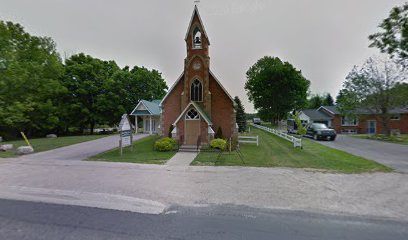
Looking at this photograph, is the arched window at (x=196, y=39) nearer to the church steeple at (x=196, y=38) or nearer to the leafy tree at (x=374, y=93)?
the church steeple at (x=196, y=38)

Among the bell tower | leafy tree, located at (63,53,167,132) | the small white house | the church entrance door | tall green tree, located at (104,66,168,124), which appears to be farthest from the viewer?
tall green tree, located at (104,66,168,124)

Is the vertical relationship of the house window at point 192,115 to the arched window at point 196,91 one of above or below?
below

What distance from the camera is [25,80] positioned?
19.5 metres

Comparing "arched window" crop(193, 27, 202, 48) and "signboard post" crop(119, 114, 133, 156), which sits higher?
"arched window" crop(193, 27, 202, 48)

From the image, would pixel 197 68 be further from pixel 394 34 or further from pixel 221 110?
pixel 394 34

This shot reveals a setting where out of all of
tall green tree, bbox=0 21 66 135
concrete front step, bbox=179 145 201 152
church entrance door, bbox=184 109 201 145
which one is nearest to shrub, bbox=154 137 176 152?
concrete front step, bbox=179 145 201 152

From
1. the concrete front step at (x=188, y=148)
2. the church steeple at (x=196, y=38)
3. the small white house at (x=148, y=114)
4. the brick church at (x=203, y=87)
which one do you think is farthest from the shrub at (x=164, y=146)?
the small white house at (x=148, y=114)

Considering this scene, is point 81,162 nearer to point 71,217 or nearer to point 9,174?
point 9,174

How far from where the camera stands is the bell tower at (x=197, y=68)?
17703 mm

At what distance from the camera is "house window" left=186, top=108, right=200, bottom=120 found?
645 inches

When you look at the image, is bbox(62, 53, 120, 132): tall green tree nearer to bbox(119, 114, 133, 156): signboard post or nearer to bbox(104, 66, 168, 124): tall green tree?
bbox(104, 66, 168, 124): tall green tree

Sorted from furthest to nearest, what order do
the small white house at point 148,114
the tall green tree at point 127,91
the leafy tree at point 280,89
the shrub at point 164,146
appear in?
the leafy tree at point 280,89 → the tall green tree at point 127,91 → the small white house at point 148,114 → the shrub at point 164,146

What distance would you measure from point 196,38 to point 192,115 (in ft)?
23.5

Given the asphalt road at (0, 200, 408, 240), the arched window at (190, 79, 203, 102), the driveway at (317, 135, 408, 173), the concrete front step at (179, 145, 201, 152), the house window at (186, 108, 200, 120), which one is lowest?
the asphalt road at (0, 200, 408, 240)
